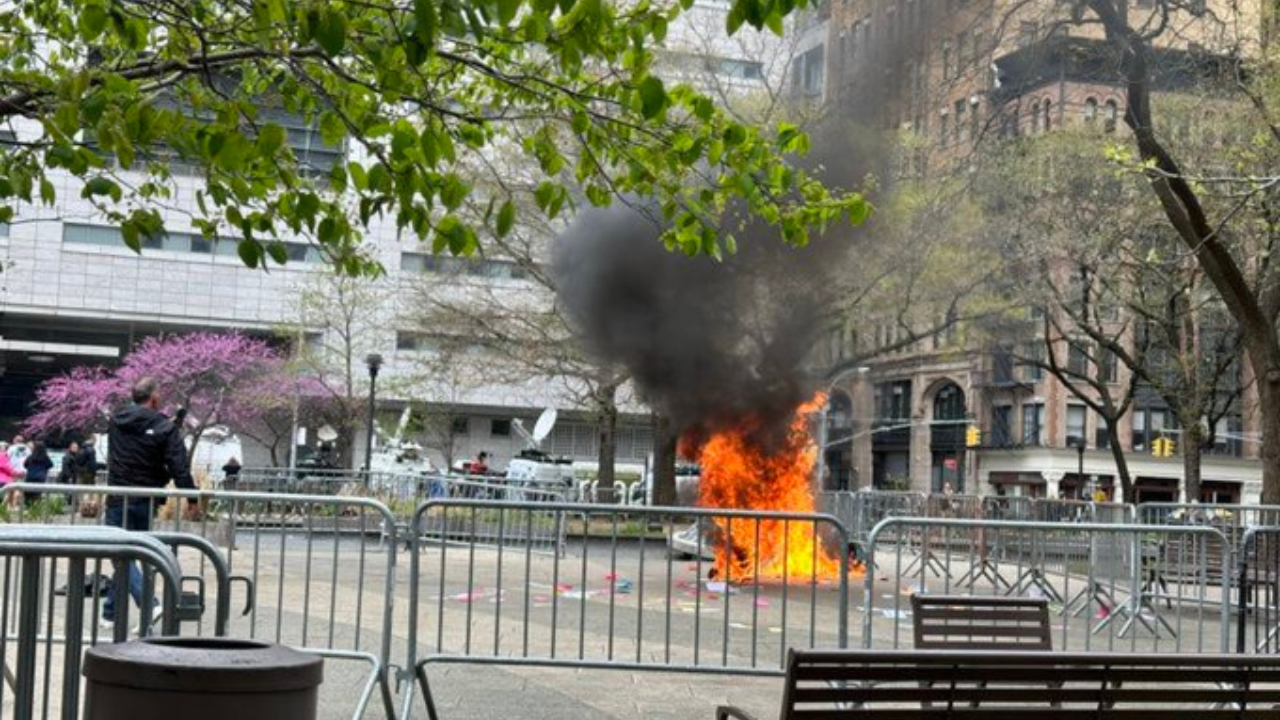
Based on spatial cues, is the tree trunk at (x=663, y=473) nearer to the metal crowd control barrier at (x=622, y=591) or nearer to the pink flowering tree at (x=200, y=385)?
the metal crowd control barrier at (x=622, y=591)

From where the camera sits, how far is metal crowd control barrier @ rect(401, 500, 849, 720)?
311 inches

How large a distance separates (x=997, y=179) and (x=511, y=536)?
16.5m

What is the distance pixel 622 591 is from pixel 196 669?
30.7ft

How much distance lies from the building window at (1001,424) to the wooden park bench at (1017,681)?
61.5 meters

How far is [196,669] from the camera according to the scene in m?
3.44

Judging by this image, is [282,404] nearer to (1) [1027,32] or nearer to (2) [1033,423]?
(2) [1033,423]

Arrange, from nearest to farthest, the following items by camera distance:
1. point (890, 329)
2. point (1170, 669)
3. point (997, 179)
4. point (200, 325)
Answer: point (1170, 669)
point (997, 179)
point (890, 329)
point (200, 325)

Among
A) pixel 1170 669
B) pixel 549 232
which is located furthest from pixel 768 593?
pixel 549 232

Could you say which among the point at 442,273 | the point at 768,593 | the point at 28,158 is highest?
the point at 442,273

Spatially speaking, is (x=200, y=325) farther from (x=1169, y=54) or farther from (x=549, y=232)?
(x=1169, y=54)

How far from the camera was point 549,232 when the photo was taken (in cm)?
2633

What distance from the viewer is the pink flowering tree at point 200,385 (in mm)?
46594

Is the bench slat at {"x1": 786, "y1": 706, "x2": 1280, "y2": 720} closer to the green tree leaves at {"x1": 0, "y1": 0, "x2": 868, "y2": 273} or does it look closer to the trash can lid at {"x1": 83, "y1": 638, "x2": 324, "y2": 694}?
the trash can lid at {"x1": 83, "y1": 638, "x2": 324, "y2": 694}

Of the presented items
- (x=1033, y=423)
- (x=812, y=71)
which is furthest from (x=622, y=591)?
(x=1033, y=423)
